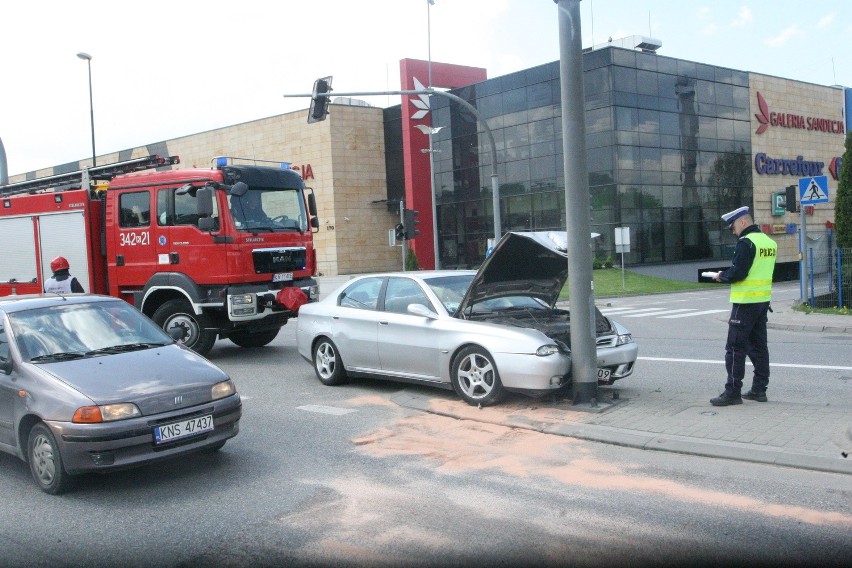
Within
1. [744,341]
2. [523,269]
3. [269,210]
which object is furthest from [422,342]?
[269,210]

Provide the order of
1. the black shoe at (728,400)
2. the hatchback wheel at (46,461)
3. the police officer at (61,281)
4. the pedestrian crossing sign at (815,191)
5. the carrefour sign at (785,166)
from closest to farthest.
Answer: the hatchback wheel at (46,461), the black shoe at (728,400), the police officer at (61,281), the pedestrian crossing sign at (815,191), the carrefour sign at (785,166)

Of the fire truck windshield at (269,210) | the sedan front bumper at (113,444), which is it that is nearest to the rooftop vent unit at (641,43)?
the fire truck windshield at (269,210)

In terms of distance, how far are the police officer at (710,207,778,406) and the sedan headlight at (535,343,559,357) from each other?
5.47ft

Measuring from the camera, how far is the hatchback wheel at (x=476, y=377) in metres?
8.08

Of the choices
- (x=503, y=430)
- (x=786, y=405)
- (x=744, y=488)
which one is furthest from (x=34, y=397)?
(x=786, y=405)

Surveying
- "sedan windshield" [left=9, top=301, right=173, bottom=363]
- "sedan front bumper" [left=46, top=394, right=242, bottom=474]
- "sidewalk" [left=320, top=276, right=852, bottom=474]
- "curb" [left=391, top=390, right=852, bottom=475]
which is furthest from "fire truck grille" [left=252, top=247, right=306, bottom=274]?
"sedan front bumper" [left=46, top=394, right=242, bottom=474]

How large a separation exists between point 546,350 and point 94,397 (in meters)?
4.23

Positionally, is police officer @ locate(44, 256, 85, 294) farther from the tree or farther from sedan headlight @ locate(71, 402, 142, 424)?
the tree

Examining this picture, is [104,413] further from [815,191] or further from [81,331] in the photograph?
[815,191]

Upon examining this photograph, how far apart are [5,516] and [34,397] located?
883 mm

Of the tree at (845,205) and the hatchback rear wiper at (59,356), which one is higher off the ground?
the tree at (845,205)

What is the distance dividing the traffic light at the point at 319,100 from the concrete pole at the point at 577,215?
9943mm

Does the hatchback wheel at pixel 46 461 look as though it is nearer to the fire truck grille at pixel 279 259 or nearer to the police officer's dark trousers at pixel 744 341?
the police officer's dark trousers at pixel 744 341

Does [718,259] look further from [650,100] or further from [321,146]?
[321,146]
